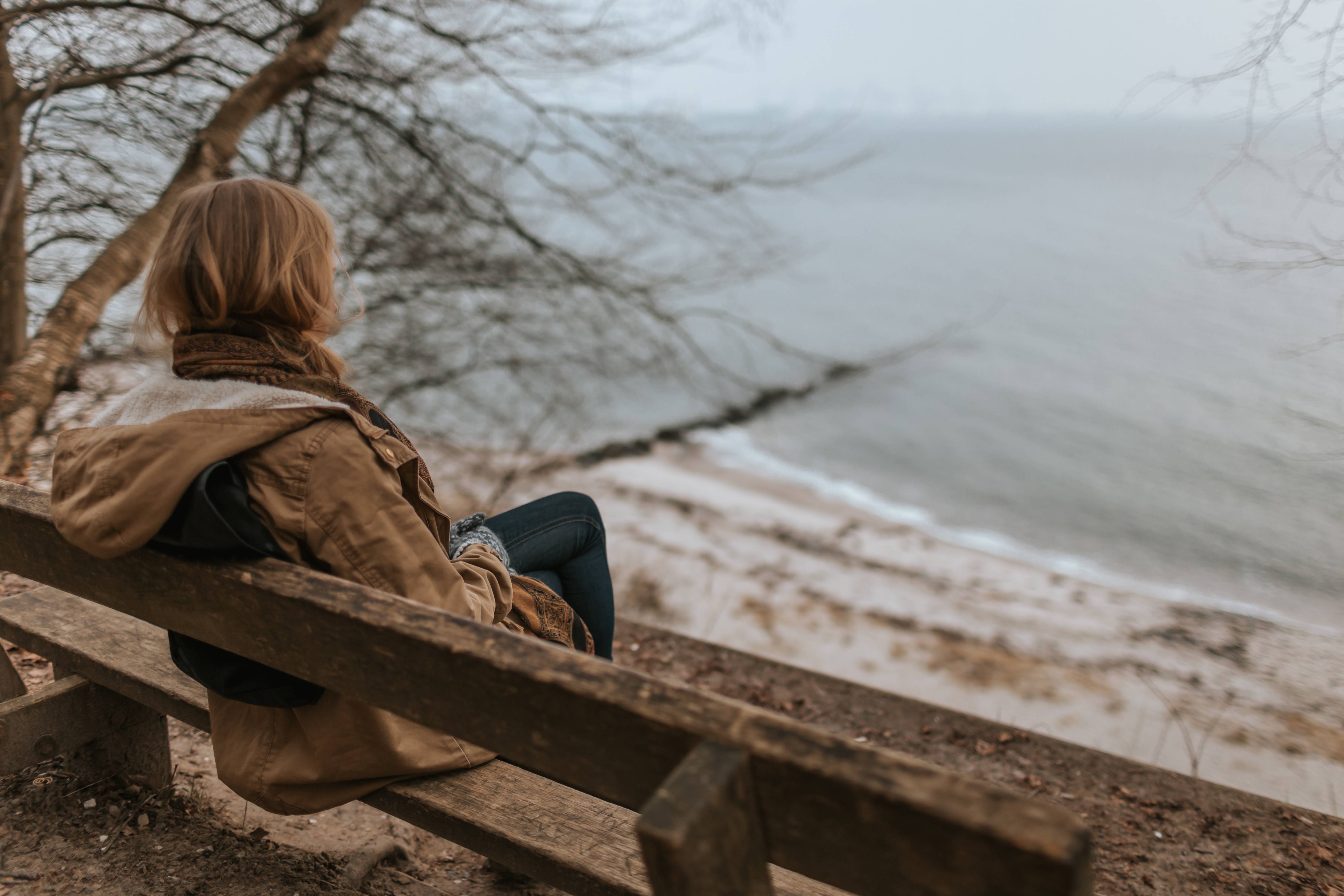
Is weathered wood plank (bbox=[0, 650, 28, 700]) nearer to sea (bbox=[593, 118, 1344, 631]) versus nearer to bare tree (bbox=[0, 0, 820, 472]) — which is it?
bare tree (bbox=[0, 0, 820, 472])

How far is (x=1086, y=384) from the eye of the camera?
1634 centimetres

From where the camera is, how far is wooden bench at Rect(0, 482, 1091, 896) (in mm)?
744

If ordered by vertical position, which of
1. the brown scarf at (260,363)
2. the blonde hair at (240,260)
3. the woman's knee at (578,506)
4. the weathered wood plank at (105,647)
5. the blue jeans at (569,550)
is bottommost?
the weathered wood plank at (105,647)

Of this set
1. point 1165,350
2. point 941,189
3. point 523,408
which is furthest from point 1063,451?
point 941,189

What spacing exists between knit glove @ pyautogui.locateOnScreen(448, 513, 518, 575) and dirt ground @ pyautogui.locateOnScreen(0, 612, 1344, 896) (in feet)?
2.33

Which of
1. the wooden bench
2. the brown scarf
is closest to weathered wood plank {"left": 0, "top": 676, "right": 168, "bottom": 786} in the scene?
the wooden bench

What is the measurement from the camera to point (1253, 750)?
430 cm

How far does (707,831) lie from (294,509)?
793 millimetres

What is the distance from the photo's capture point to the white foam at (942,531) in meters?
7.31

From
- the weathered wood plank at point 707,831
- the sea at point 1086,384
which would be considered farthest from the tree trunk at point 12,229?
the sea at point 1086,384

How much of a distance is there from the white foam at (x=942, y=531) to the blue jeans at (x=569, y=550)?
6.42 m

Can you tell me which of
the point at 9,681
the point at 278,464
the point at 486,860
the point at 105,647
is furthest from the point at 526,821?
the point at 9,681

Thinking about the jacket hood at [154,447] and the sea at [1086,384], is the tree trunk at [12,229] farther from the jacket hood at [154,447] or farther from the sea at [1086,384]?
the sea at [1086,384]

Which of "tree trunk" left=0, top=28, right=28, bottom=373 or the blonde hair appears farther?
"tree trunk" left=0, top=28, right=28, bottom=373
